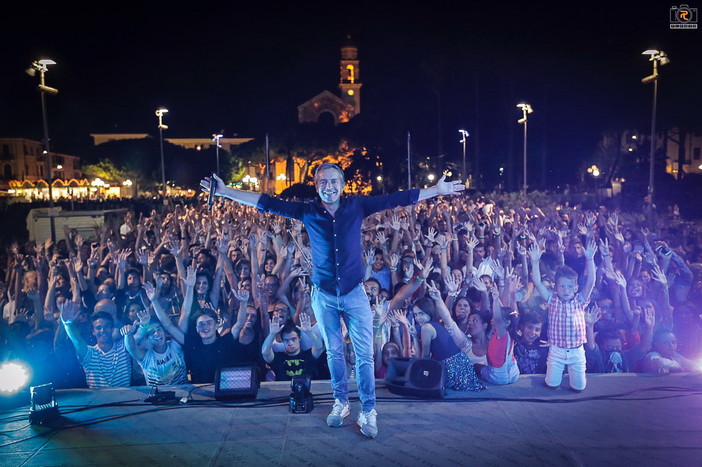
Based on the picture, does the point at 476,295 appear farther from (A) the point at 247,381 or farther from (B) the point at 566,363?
(A) the point at 247,381

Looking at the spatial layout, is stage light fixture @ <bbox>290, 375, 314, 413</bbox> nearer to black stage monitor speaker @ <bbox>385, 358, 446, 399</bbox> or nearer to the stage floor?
the stage floor

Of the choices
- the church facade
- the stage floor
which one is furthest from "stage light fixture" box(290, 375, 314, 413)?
the church facade

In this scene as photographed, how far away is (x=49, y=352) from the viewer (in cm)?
520

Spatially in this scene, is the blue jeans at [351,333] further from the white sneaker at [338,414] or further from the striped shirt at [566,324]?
the striped shirt at [566,324]

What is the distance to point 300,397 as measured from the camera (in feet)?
13.8

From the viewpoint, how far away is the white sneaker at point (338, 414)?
395 centimetres

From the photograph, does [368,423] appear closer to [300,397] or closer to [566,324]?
[300,397]

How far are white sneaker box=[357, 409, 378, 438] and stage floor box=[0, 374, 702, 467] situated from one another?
55 mm

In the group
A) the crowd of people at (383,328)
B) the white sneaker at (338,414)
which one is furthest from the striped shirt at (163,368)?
the white sneaker at (338,414)

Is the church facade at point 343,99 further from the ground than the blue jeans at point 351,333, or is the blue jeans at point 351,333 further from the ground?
the church facade at point 343,99

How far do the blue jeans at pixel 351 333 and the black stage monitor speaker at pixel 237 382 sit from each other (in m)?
0.81

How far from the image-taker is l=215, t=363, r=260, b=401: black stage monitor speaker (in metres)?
4.46

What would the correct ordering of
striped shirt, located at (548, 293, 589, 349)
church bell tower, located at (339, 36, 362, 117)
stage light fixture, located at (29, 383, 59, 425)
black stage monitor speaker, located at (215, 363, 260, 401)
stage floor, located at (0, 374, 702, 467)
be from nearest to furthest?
stage floor, located at (0, 374, 702, 467) → stage light fixture, located at (29, 383, 59, 425) → black stage monitor speaker, located at (215, 363, 260, 401) → striped shirt, located at (548, 293, 589, 349) → church bell tower, located at (339, 36, 362, 117)

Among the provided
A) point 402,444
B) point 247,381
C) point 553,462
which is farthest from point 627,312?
point 247,381
